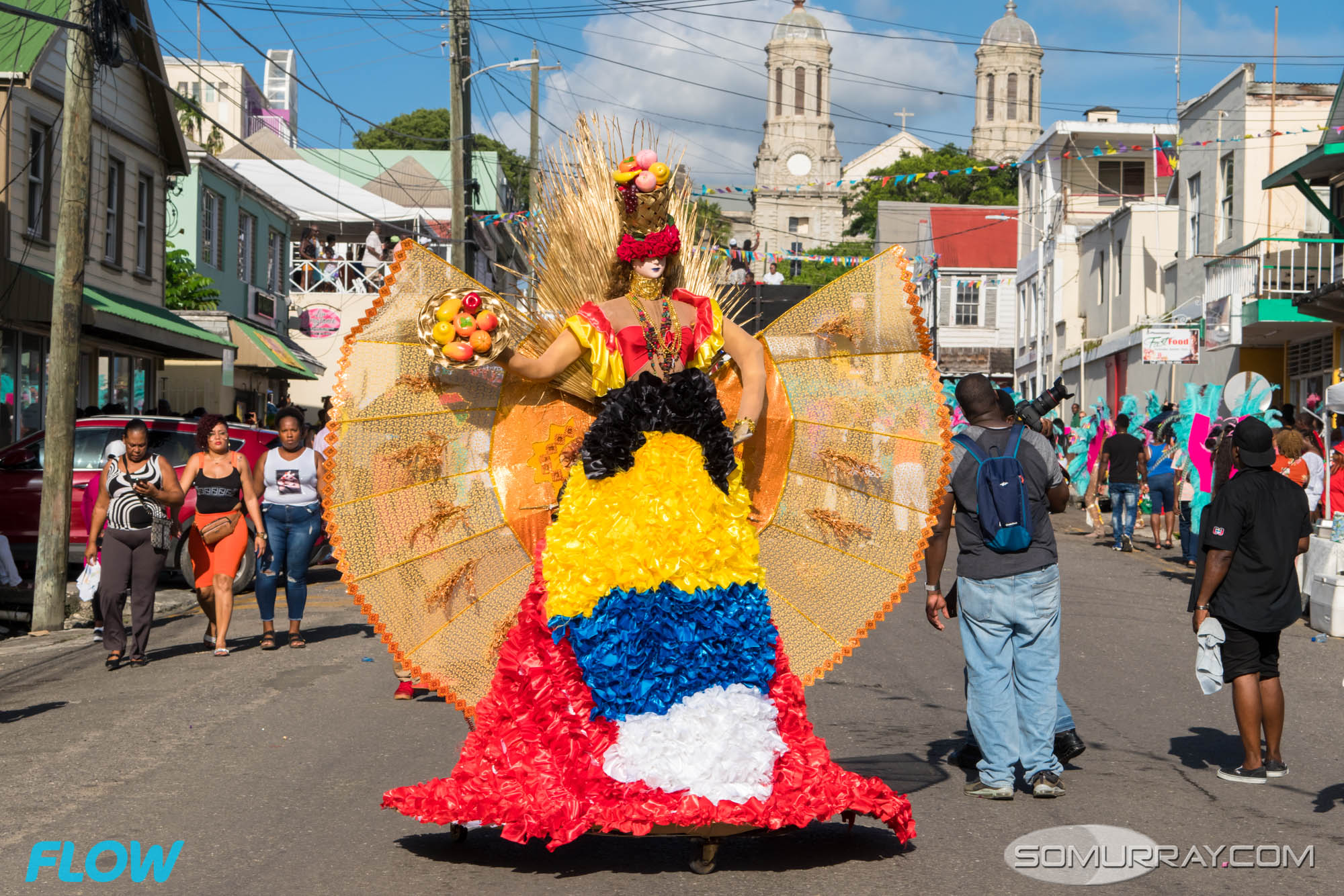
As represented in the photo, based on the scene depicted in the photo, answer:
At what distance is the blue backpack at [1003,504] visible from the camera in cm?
585

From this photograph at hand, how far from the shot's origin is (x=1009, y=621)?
586 centimetres

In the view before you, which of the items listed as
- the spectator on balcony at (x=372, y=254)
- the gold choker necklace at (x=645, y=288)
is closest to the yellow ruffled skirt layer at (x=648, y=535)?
the gold choker necklace at (x=645, y=288)

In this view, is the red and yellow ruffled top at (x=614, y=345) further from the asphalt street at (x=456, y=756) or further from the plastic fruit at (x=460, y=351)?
the asphalt street at (x=456, y=756)

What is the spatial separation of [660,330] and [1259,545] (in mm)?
3156

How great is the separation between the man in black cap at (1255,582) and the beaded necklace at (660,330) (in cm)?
298

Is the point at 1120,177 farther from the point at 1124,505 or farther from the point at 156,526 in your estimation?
the point at 156,526

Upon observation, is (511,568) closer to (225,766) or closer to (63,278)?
(225,766)

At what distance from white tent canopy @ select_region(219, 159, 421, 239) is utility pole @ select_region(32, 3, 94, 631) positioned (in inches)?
1038

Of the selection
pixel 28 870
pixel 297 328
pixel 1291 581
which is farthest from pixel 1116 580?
pixel 297 328

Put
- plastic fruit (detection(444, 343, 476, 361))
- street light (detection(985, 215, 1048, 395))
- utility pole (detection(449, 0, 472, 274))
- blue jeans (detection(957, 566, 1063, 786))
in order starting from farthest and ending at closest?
street light (detection(985, 215, 1048, 395)) → utility pole (detection(449, 0, 472, 274)) → blue jeans (detection(957, 566, 1063, 786)) → plastic fruit (detection(444, 343, 476, 361))

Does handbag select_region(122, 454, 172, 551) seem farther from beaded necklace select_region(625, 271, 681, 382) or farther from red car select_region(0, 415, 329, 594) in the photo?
beaded necklace select_region(625, 271, 681, 382)

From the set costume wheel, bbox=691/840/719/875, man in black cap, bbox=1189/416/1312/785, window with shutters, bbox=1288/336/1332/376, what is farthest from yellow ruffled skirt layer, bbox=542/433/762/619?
window with shutters, bbox=1288/336/1332/376

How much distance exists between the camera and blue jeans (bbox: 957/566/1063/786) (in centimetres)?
583

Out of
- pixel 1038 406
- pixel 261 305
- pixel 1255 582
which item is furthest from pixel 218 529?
pixel 261 305
